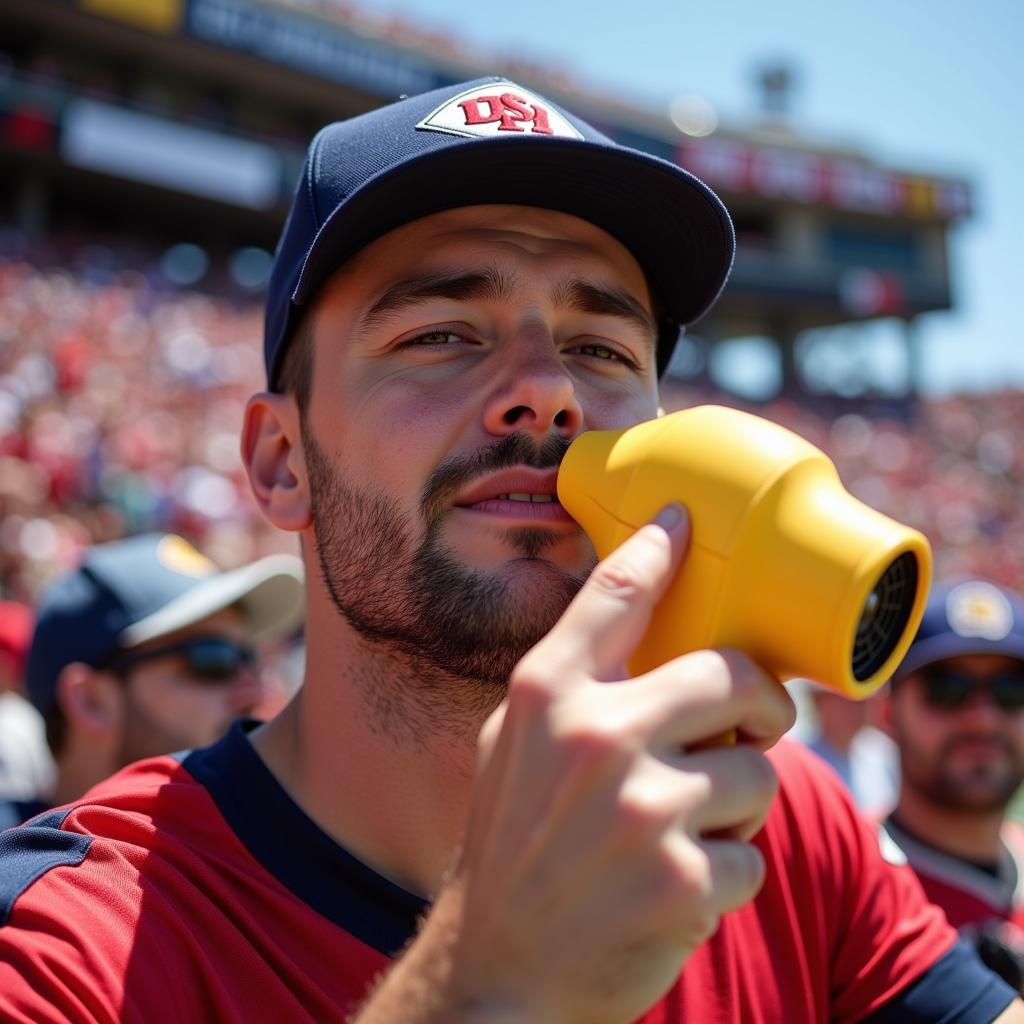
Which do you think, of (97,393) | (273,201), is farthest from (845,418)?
(97,393)

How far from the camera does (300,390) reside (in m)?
1.65

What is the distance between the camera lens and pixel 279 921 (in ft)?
4.19

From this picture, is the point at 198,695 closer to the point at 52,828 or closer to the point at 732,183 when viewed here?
the point at 52,828

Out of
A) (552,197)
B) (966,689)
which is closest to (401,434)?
(552,197)

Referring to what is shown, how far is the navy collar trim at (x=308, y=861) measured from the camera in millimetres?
1308

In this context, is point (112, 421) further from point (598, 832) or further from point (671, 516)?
point (598, 832)

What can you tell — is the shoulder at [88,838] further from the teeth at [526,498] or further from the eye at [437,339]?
the eye at [437,339]

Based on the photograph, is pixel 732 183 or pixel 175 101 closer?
pixel 175 101

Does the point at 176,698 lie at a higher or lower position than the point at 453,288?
lower

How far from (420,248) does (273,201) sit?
27.4m

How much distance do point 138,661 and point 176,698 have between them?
0.15m

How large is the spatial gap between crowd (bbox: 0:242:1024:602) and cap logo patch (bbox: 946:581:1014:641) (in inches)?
211

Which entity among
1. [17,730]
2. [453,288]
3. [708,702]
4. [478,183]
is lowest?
[17,730]

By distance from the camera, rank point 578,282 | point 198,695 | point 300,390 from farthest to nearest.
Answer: point 198,695 → point 300,390 → point 578,282
